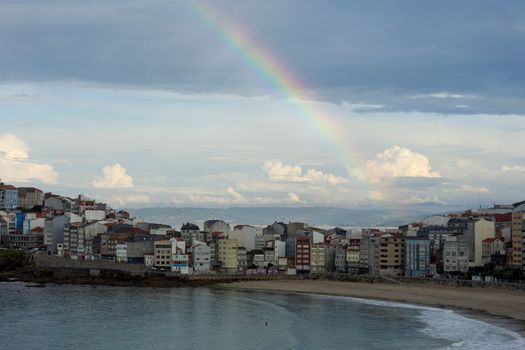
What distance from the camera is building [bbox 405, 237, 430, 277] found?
90.3 meters

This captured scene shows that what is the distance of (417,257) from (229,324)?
4387cm

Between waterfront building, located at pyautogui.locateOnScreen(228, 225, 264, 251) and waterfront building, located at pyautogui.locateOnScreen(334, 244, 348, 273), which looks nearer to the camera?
waterfront building, located at pyautogui.locateOnScreen(334, 244, 348, 273)

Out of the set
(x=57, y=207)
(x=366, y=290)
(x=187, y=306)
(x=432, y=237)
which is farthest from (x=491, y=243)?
(x=57, y=207)

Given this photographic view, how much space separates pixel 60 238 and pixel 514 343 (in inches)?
3141

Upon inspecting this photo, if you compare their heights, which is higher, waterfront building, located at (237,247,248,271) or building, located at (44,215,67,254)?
building, located at (44,215,67,254)

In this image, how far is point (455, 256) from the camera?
88500 millimetres

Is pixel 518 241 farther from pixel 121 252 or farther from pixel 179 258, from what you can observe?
pixel 121 252

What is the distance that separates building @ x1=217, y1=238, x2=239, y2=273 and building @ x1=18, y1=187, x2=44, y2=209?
5632 cm

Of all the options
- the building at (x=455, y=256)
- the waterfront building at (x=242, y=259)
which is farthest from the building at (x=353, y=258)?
the waterfront building at (x=242, y=259)

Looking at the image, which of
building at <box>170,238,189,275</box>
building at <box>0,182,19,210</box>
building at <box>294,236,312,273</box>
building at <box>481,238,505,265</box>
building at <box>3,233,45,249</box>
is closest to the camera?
building at <box>481,238,505,265</box>

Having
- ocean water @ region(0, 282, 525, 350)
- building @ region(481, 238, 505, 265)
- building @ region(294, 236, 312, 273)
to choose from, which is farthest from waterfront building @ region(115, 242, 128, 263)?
building @ region(481, 238, 505, 265)

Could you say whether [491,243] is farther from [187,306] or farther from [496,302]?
[187,306]

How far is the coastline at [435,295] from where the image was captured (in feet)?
180

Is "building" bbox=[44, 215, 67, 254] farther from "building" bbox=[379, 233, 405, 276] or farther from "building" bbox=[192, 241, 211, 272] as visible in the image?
"building" bbox=[379, 233, 405, 276]
